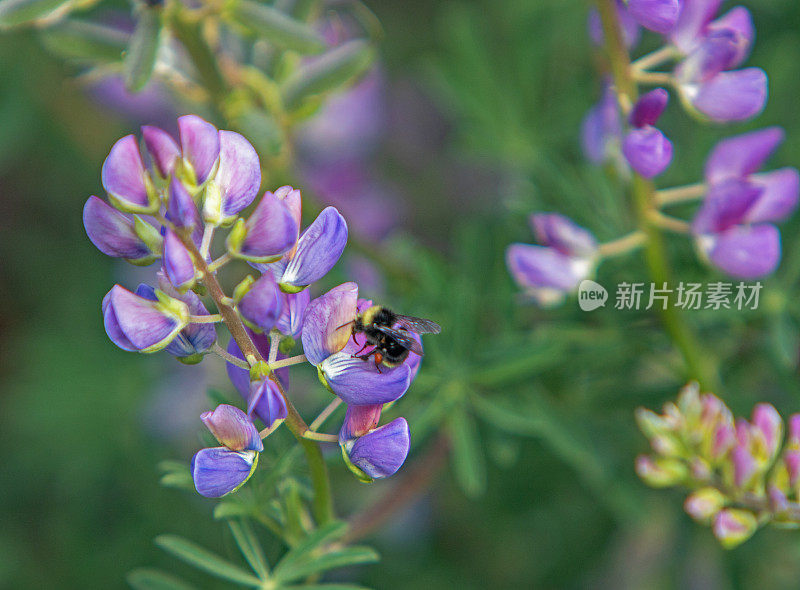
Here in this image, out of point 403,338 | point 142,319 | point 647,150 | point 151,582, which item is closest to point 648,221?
point 647,150

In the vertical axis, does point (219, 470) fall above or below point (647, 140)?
below

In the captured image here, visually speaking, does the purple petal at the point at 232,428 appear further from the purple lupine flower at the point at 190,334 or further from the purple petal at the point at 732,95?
the purple petal at the point at 732,95

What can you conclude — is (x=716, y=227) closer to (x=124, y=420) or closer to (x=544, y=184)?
(x=544, y=184)

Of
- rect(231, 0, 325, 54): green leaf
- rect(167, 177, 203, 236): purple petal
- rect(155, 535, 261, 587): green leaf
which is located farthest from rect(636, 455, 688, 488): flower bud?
rect(231, 0, 325, 54): green leaf

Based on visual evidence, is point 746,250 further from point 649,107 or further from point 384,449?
point 384,449

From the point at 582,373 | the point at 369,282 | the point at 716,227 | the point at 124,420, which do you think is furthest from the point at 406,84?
the point at 716,227
